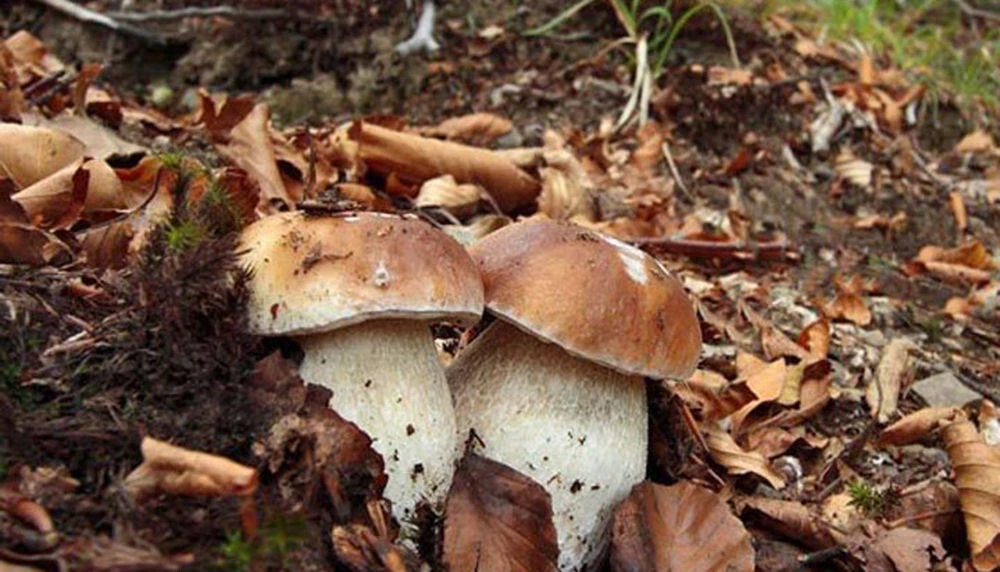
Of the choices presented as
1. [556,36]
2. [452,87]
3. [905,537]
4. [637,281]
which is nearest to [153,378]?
[637,281]

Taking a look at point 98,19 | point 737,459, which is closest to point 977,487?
point 737,459

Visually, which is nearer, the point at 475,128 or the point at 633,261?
the point at 633,261

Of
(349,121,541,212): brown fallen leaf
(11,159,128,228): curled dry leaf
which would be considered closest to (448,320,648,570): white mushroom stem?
(11,159,128,228): curled dry leaf

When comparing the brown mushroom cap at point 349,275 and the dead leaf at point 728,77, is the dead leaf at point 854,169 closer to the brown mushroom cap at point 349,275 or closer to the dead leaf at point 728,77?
the dead leaf at point 728,77

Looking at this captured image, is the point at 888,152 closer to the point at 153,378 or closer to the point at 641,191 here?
the point at 641,191

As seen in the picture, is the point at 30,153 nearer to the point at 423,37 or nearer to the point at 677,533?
the point at 677,533

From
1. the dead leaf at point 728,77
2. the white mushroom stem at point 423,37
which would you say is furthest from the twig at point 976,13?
the white mushroom stem at point 423,37

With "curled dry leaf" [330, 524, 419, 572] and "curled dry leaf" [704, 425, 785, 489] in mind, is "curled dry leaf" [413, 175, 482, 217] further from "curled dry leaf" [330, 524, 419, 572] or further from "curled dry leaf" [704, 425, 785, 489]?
"curled dry leaf" [330, 524, 419, 572]

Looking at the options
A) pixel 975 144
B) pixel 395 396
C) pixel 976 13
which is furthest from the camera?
pixel 976 13

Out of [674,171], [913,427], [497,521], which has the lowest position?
[674,171]
